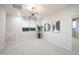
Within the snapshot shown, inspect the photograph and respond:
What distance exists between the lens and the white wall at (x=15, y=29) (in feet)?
24.2

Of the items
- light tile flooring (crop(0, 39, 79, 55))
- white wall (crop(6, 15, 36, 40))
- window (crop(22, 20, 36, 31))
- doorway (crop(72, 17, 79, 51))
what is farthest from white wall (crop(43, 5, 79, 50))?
window (crop(22, 20, 36, 31))

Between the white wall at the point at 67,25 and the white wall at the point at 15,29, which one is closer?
the white wall at the point at 67,25

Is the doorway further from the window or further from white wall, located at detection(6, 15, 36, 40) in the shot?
the window

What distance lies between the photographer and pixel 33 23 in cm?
934

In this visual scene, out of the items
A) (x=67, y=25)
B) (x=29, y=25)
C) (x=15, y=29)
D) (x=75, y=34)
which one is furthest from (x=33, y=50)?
(x=29, y=25)

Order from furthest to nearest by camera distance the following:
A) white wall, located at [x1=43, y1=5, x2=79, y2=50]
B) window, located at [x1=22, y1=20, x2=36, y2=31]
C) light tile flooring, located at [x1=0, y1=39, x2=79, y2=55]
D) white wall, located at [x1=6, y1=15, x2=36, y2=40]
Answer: window, located at [x1=22, y1=20, x2=36, y2=31] < white wall, located at [x1=6, y1=15, x2=36, y2=40] < white wall, located at [x1=43, y1=5, x2=79, y2=50] < light tile flooring, located at [x1=0, y1=39, x2=79, y2=55]

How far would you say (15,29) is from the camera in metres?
7.89

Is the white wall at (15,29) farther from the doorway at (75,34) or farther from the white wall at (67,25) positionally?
the doorway at (75,34)

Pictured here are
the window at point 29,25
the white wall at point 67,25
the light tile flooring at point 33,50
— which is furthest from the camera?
the window at point 29,25

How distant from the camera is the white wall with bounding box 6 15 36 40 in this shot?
7.39m

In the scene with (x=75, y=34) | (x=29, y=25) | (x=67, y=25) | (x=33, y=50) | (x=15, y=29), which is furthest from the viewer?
(x=29, y=25)

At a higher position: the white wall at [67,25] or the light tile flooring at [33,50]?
the white wall at [67,25]

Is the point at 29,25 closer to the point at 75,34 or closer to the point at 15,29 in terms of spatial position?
the point at 15,29

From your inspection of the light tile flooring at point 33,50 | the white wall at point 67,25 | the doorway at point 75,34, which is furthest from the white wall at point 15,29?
the doorway at point 75,34
